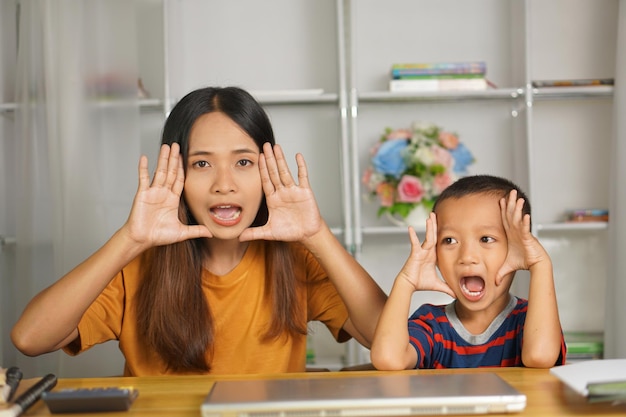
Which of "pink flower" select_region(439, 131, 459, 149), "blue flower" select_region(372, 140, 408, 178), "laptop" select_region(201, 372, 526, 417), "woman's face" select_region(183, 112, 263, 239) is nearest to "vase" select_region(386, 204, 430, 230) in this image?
"blue flower" select_region(372, 140, 408, 178)

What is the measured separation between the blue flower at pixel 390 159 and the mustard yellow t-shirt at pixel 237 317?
135 centimetres

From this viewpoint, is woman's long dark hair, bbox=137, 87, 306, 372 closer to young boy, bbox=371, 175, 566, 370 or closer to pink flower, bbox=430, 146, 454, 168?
young boy, bbox=371, 175, 566, 370

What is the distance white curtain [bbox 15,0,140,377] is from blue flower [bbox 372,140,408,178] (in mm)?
985

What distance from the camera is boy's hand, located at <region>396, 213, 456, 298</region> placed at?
4.21 ft

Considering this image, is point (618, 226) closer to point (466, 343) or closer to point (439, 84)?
point (439, 84)

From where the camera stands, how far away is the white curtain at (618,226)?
8.61 ft

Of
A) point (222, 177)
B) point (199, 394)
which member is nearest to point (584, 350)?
point (222, 177)

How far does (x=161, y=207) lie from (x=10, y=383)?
516 mm

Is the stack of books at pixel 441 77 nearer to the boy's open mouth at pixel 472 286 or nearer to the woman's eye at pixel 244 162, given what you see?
the woman's eye at pixel 244 162

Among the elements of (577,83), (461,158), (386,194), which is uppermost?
(577,83)

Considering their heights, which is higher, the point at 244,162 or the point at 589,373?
the point at 244,162

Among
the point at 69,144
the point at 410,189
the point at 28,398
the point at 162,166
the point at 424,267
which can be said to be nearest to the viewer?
the point at 28,398

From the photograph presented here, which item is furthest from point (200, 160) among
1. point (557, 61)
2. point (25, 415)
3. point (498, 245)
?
point (557, 61)

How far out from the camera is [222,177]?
1.46m
